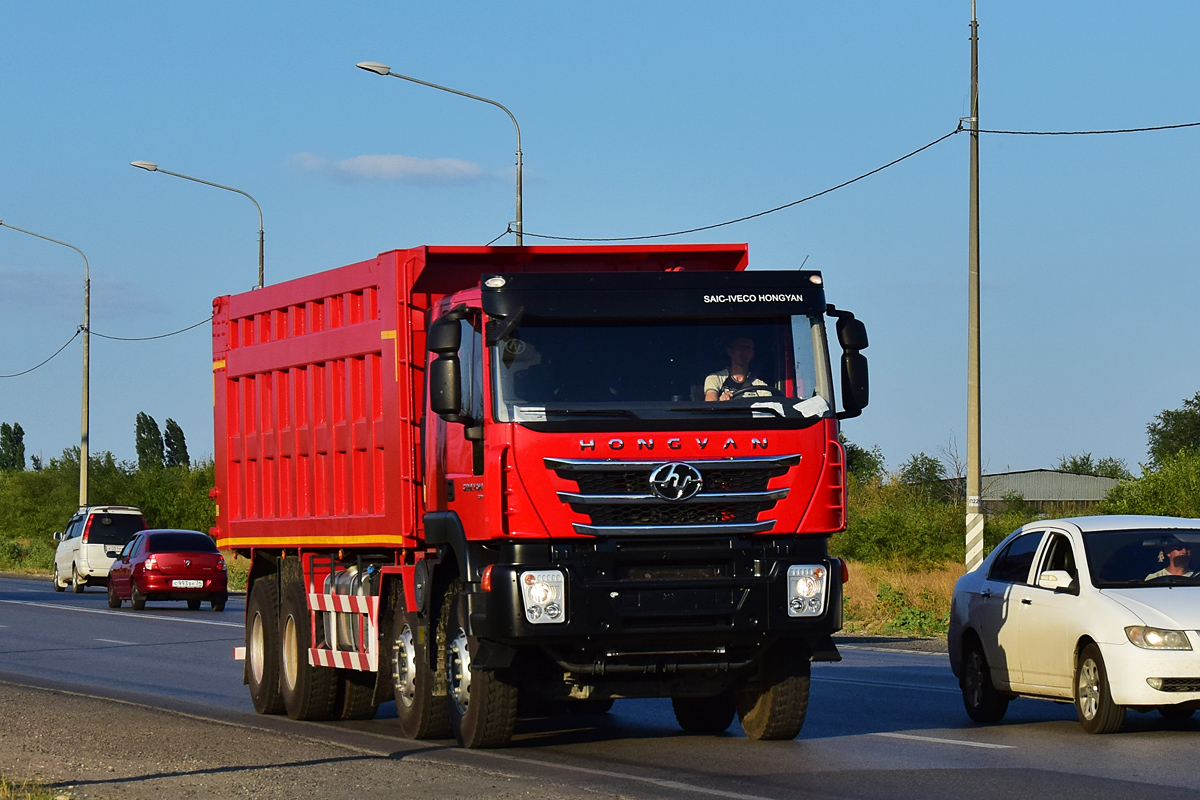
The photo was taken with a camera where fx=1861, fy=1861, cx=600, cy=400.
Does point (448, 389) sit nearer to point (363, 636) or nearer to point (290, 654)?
point (363, 636)

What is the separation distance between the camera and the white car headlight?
12180 mm

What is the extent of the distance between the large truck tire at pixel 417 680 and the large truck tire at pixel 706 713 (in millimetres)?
1818

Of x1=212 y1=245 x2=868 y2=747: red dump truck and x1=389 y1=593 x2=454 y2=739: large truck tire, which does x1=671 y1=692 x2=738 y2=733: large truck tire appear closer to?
x1=212 y1=245 x2=868 y2=747: red dump truck

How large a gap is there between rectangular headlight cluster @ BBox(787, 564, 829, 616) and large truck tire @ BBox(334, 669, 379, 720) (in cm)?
467

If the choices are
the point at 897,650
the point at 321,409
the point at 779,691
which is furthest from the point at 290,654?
the point at 897,650

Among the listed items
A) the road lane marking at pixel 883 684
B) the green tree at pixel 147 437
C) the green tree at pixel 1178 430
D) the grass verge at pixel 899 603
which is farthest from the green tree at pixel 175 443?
the road lane marking at pixel 883 684

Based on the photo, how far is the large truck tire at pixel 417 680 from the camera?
12.7 m

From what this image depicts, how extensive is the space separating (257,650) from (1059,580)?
7013 millimetres

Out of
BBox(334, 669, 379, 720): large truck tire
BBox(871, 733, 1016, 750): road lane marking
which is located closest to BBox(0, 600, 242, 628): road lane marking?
BBox(334, 669, 379, 720): large truck tire

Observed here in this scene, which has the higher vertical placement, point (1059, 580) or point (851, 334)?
point (851, 334)

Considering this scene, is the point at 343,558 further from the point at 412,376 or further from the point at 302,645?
the point at 412,376

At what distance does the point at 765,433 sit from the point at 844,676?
26.2 feet

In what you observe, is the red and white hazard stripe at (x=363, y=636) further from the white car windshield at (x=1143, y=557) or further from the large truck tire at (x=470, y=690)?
the white car windshield at (x=1143, y=557)

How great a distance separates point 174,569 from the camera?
117 ft
